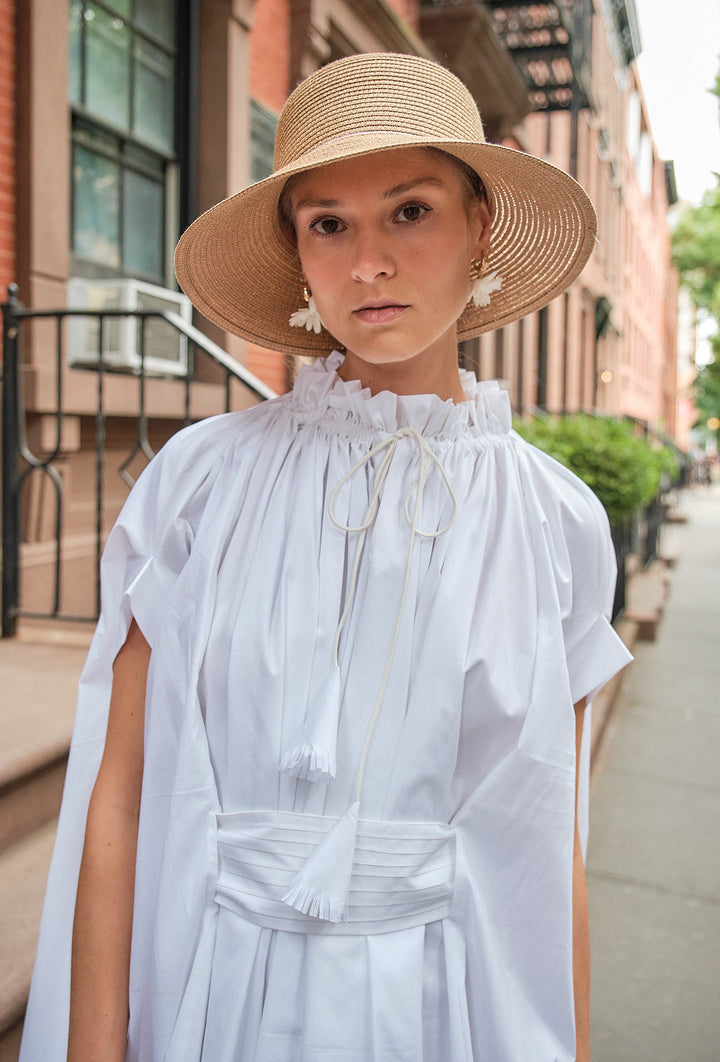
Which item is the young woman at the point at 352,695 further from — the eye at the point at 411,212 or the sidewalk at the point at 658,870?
the sidewalk at the point at 658,870

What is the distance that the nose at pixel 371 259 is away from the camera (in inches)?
46.3

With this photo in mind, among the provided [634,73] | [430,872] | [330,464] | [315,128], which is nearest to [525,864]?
[430,872]

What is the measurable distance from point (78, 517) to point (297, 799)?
168 inches

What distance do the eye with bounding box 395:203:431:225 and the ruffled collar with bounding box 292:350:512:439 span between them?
229 mm

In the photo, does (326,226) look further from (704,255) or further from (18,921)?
(704,255)

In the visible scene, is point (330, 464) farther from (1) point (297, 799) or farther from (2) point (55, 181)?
(2) point (55, 181)

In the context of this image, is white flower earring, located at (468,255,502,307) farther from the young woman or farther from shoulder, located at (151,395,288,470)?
shoulder, located at (151,395,288,470)

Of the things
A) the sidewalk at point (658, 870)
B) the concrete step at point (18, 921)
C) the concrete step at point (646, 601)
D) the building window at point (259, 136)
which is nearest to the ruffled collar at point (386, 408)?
the concrete step at point (18, 921)

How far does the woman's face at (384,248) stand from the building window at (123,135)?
444cm

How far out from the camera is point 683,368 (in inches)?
2896

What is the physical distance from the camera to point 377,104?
3.97 ft

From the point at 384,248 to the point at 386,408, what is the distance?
0.22m

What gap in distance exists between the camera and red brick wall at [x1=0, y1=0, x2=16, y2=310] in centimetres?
428

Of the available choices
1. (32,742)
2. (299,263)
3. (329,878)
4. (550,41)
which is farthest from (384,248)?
(550,41)
